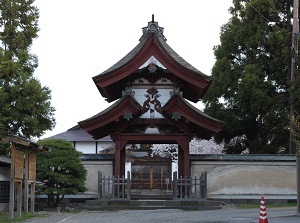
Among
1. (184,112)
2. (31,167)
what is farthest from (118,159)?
(31,167)

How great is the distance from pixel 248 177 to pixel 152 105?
17.8 feet

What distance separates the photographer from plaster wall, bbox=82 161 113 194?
23562 mm

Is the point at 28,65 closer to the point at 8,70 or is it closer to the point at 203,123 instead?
the point at 8,70

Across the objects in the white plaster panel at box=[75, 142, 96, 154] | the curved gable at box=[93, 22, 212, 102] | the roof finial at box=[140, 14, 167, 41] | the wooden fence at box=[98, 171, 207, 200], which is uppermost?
the roof finial at box=[140, 14, 167, 41]

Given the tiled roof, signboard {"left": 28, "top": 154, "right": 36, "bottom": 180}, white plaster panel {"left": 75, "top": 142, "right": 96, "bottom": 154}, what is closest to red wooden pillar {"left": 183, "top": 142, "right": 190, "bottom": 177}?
the tiled roof

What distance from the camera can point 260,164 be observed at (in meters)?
23.5

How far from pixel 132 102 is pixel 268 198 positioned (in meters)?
7.44

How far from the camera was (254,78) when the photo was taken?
2973cm

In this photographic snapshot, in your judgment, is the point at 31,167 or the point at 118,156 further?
the point at 118,156

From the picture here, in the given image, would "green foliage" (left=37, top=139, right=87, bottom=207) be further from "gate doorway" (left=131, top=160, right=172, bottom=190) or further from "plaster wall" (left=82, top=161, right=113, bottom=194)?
"gate doorway" (left=131, top=160, right=172, bottom=190)

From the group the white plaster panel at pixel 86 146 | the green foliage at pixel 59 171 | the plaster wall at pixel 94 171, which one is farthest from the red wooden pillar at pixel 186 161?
the white plaster panel at pixel 86 146

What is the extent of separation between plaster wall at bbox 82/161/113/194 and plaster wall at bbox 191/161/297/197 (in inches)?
148

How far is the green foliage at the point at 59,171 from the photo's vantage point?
790 inches

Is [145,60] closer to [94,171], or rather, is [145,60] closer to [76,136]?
[94,171]
